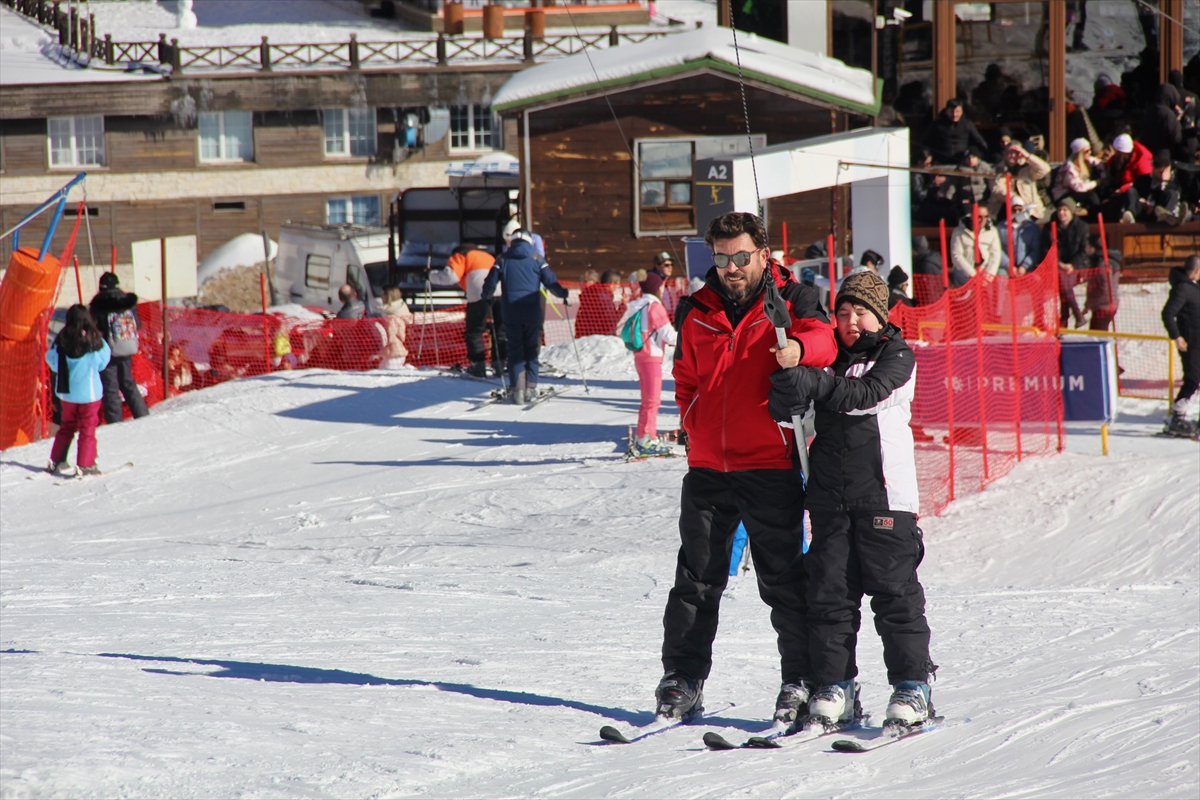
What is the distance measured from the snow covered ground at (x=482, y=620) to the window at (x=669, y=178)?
678cm

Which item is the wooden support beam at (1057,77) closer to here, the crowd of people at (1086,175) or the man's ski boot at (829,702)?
the crowd of people at (1086,175)

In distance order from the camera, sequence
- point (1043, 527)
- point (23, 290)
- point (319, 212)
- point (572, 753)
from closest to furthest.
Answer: point (572, 753) → point (1043, 527) → point (23, 290) → point (319, 212)

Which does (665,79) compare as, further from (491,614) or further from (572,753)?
(572,753)

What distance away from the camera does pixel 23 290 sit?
44.7 ft

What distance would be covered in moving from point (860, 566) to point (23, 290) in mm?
11214

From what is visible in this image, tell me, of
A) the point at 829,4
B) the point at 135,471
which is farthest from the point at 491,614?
the point at 829,4

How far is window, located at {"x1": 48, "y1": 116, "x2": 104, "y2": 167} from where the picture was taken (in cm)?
3575

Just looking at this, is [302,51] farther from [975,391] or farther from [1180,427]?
[975,391]

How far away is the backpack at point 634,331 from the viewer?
1109cm

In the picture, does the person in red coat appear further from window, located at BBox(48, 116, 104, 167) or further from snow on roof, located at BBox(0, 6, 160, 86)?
window, located at BBox(48, 116, 104, 167)

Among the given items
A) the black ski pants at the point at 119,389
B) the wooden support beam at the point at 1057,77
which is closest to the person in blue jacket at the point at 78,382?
the black ski pants at the point at 119,389

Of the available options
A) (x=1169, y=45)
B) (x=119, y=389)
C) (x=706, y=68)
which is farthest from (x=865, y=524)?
(x=1169, y=45)

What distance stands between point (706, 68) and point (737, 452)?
619 inches

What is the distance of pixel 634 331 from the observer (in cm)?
1111
